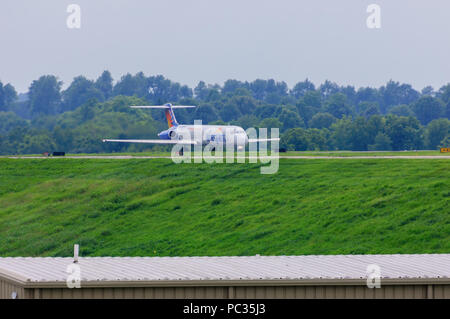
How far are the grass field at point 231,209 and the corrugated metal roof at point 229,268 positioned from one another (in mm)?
28708

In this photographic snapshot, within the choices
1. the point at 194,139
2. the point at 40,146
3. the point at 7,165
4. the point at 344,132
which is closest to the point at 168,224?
the point at 7,165

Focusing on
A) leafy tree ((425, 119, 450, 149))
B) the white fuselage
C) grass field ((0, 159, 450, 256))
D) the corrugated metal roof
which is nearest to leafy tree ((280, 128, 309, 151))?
leafy tree ((425, 119, 450, 149))

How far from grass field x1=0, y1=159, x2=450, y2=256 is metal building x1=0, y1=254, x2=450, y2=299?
32453 mm

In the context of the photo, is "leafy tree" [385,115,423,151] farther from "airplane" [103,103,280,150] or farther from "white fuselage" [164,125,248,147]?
"white fuselage" [164,125,248,147]

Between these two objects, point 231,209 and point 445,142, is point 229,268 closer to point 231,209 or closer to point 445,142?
point 231,209

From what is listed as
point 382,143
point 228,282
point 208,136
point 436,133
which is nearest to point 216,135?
point 208,136

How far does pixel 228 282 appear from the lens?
29.5 metres

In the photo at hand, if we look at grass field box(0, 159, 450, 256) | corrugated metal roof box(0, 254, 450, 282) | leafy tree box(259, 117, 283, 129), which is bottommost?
grass field box(0, 159, 450, 256)

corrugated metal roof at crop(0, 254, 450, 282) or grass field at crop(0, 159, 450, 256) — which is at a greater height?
corrugated metal roof at crop(0, 254, 450, 282)

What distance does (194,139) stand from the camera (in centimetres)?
11606

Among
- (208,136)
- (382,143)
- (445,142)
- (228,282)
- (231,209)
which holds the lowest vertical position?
(231,209)

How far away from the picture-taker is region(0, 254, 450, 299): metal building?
1153 inches

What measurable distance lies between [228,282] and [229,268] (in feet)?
10.0

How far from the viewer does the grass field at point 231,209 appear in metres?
66.9
